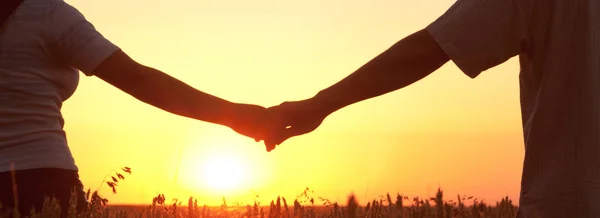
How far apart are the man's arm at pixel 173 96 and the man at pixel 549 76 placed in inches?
73.5

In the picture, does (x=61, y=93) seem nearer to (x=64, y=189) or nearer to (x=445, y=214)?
(x=64, y=189)

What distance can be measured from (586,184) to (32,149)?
2315 mm

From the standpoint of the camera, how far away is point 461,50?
2.87 meters

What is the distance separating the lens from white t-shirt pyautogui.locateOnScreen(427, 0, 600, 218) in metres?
2.56

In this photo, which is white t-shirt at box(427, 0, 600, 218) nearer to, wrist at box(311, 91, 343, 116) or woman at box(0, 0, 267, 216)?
wrist at box(311, 91, 343, 116)

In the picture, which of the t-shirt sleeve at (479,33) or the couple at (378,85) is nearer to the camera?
the couple at (378,85)

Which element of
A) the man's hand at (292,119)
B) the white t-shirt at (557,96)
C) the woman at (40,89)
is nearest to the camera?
the white t-shirt at (557,96)

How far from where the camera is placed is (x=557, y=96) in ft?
8.56

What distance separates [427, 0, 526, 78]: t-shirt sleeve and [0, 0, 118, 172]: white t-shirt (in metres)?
1.70

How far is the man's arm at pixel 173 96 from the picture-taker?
13.4 feet

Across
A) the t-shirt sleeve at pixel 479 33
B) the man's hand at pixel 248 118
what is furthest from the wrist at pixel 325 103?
the t-shirt sleeve at pixel 479 33

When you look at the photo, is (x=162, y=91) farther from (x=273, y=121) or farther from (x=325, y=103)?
(x=325, y=103)

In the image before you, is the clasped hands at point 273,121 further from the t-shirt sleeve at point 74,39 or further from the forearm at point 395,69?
the t-shirt sleeve at point 74,39

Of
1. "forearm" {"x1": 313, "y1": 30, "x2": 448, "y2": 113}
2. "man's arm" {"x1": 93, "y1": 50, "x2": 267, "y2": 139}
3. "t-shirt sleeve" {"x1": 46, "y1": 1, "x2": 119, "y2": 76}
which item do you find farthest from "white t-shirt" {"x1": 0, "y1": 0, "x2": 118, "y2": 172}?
"forearm" {"x1": 313, "y1": 30, "x2": 448, "y2": 113}
